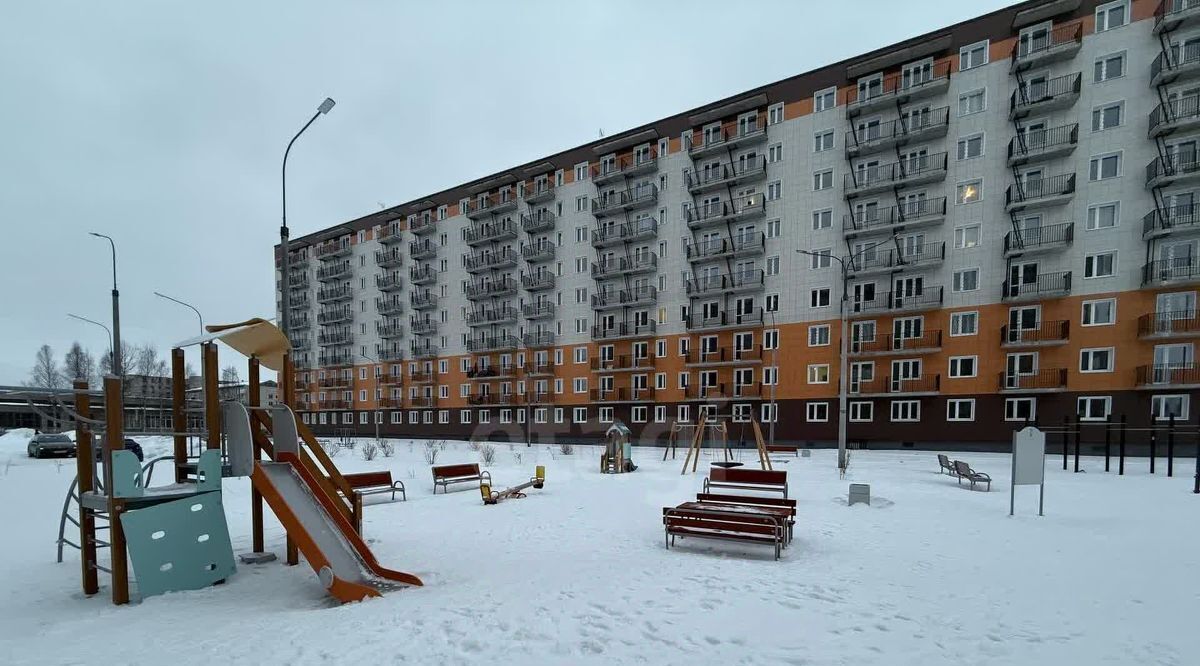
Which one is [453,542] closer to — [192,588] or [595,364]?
[192,588]

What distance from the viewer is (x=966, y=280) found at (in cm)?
2867

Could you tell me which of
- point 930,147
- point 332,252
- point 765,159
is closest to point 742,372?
point 765,159

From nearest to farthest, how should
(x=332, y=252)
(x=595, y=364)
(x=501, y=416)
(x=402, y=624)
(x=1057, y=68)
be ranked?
(x=402, y=624) → (x=1057, y=68) → (x=595, y=364) → (x=501, y=416) → (x=332, y=252)

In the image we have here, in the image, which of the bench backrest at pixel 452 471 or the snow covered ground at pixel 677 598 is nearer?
the snow covered ground at pixel 677 598

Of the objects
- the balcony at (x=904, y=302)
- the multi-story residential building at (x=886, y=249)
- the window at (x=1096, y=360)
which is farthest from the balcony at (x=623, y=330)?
the window at (x=1096, y=360)

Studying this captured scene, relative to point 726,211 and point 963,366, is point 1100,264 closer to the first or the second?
point 963,366

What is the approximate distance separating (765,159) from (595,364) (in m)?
20.7

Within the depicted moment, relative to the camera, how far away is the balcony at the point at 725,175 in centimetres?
3447

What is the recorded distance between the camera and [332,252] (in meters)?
58.2

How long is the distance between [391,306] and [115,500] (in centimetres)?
5068

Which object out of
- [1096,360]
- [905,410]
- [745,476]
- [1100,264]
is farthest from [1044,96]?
[745,476]

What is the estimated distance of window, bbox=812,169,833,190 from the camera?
32406 millimetres

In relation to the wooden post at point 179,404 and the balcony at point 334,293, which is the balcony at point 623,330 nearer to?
the wooden post at point 179,404

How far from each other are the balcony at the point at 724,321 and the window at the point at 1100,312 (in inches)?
Answer: 674
